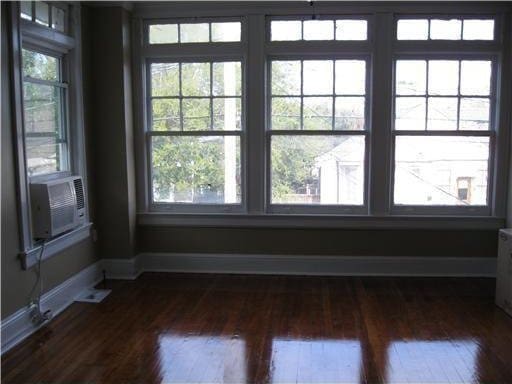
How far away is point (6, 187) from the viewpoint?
3.38 metres

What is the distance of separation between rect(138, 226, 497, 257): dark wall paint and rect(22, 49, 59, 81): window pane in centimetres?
171

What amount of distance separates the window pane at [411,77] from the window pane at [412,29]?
0.21m

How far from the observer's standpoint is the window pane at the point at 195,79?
4.93 metres

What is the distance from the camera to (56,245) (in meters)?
4.01

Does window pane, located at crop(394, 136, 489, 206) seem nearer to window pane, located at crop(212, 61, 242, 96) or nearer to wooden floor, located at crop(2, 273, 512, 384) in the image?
wooden floor, located at crop(2, 273, 512, 384)

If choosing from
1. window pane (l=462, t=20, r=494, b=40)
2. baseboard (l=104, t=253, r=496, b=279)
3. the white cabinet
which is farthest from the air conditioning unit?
window pane (l=462, t=20, r=494, b=40)

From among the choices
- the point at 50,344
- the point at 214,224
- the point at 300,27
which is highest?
the point at 300,27

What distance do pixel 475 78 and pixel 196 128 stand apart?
2.63m

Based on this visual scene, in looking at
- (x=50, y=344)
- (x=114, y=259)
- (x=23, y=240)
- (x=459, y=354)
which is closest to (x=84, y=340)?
(x=50, y=344)

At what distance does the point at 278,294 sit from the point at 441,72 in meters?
2.51

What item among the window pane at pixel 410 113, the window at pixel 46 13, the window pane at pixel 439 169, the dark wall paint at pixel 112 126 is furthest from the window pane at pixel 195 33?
the window pane at pixel 439 169

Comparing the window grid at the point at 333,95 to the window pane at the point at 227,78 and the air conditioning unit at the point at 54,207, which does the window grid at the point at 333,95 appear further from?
the air conditioning unit at the point at 54,207

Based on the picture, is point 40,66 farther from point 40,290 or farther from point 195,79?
point 40,290

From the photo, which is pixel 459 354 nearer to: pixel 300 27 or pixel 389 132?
pixel 389 132
